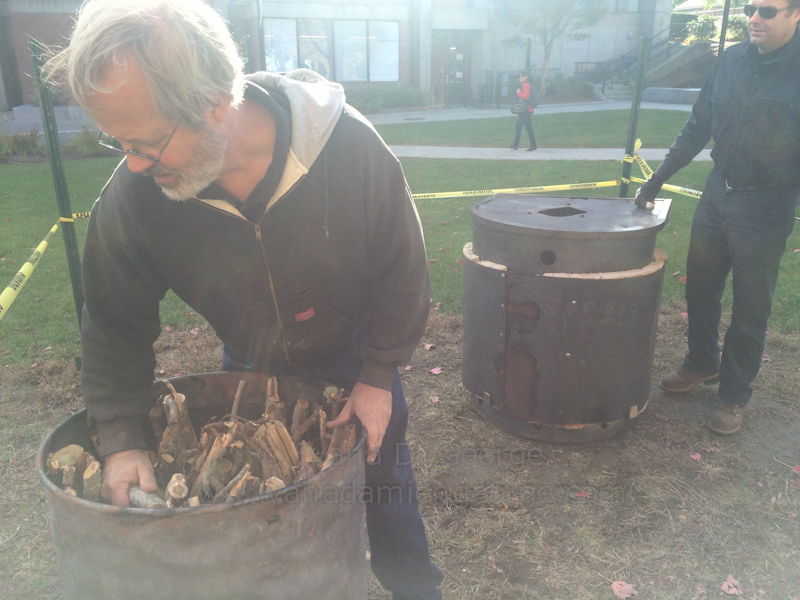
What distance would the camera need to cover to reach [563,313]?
3287 millimetres

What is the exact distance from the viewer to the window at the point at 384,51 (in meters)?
28.8

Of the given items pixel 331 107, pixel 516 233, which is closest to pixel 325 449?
pixel 331 107

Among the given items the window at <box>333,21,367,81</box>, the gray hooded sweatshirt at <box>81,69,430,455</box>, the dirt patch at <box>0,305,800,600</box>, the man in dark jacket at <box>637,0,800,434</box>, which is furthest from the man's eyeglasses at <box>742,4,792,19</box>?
the window at <box>333,21,367,81</box>

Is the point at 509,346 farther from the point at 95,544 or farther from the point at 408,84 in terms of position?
the point at 408,84

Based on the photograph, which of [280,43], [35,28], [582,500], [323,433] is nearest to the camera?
[323,433]

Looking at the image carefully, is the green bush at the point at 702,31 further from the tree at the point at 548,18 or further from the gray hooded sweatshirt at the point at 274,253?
the gray hooded sweatshirt at the point at 274,253

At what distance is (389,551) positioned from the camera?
2434mm

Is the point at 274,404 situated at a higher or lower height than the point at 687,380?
higher

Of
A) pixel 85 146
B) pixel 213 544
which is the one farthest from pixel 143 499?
pixel 85 146

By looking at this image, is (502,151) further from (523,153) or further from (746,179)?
(746,179)

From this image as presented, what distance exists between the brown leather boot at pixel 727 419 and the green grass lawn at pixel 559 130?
1143 centimetres

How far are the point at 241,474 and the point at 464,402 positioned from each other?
2.63 metres

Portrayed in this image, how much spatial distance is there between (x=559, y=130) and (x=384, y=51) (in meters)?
13.6

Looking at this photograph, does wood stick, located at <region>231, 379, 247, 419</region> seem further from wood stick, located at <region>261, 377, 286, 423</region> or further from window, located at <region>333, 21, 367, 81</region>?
window, located at <region>333, 21, 367, 81</region>
